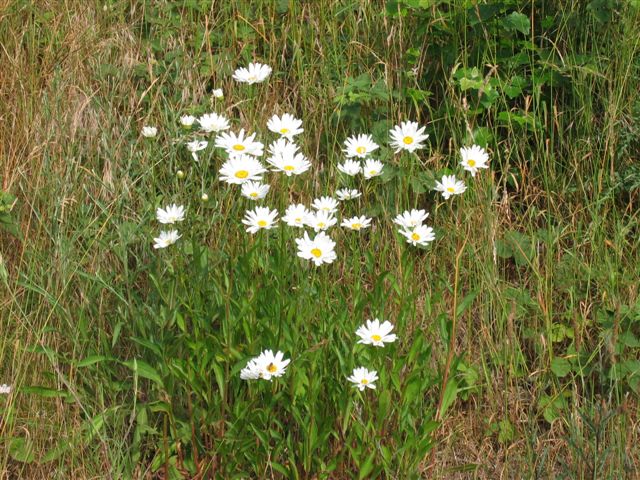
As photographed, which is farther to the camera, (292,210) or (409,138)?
(409,138)

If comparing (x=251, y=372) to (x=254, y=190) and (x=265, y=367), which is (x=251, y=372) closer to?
(x=265, y=367)

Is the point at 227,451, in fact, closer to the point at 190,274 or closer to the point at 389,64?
the point at 190,274

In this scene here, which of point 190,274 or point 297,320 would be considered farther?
point 190,274

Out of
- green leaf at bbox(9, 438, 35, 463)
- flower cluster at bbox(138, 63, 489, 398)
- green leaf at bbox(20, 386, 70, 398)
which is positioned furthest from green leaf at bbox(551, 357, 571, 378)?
green leaf at bbox(9, 438, 35, 463)

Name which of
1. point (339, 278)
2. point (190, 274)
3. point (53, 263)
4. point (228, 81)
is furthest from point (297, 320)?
point (228, 81)

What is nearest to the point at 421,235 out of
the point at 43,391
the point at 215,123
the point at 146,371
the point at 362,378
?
the point at 362,378

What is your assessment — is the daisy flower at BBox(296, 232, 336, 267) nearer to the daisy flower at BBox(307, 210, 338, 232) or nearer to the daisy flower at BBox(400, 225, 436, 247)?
the daisy flower at BBox(307, 210, 338, 232)
